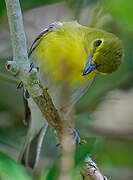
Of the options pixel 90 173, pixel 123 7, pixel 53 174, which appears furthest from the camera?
pixel 90 173

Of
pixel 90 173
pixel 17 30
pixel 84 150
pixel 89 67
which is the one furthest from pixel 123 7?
pixel 89 67

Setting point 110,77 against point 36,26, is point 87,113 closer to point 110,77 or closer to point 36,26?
point 110,77

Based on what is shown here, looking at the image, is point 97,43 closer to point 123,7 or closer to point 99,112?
point 99,112

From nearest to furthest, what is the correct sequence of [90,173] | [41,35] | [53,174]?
A: [53,174] → [90,173] → [41,35]

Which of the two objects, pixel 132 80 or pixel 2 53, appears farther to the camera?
pixel 132 80

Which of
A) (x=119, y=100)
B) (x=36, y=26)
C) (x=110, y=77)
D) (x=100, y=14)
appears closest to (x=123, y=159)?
(x=119, y=100)

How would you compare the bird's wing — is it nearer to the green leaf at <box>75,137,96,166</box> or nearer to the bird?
the bird
